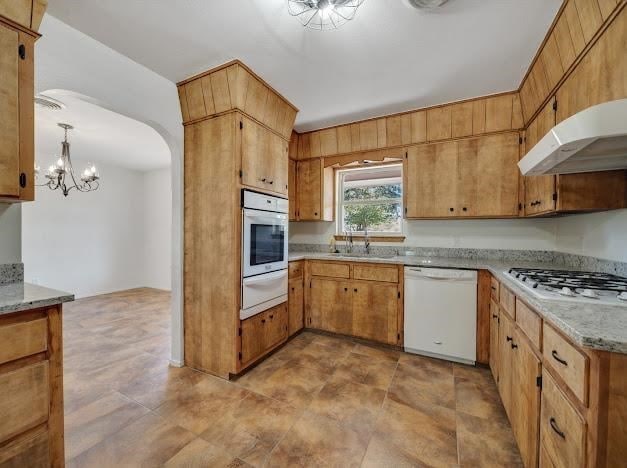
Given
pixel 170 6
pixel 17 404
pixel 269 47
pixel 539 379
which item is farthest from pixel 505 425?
pixel 170 6

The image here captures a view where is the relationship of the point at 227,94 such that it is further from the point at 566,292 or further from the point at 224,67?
the point at 566,292

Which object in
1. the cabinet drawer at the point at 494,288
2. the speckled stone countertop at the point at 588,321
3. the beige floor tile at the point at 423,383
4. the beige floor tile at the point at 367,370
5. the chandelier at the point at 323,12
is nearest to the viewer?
the speckled stone countertop at the point at 588,321

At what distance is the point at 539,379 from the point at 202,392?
2.05m

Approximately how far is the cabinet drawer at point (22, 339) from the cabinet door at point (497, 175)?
10.5 feet

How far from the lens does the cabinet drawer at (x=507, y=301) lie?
152 centimetres

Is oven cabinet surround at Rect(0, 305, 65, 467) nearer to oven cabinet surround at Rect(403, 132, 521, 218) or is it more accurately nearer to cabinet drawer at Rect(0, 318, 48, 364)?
cabinet drawer at Rect(0, 318, 48, 364)

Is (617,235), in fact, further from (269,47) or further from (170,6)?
(170,6)

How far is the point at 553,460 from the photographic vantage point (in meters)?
0.95


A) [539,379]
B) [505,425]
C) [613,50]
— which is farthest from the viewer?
[505,425]

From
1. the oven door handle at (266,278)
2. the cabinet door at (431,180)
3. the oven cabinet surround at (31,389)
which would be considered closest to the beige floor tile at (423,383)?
the oven door handle at (266,278)

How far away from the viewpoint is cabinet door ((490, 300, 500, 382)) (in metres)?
1.92

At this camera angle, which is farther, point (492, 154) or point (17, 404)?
point (492, 154)

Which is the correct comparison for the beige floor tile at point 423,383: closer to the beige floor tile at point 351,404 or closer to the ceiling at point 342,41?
the beige floor tile at point 351,404

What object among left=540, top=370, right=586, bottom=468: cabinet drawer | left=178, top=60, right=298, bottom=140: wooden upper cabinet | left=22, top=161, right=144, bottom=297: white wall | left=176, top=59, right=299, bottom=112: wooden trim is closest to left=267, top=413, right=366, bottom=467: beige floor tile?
left=540, top=370, right=586, bottom=468: cabinet drawer
